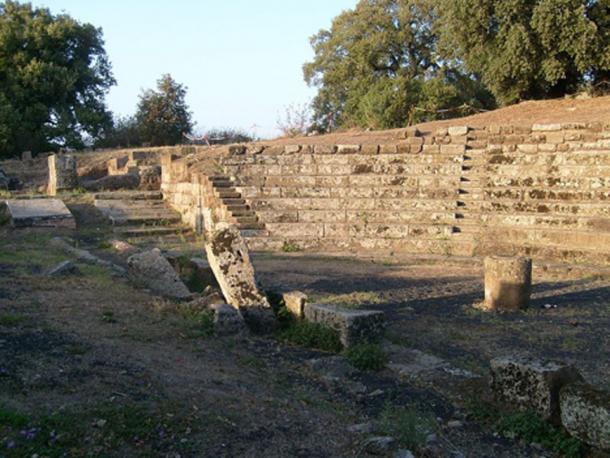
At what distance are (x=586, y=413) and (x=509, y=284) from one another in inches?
150

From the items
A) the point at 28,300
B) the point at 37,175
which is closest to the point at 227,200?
the point at 28,300

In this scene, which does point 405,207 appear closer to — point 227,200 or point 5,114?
point 227,200

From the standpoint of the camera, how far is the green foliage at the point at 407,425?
3877 mm

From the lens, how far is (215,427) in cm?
388

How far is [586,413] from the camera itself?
3.90 metres

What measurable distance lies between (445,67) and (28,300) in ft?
89.2

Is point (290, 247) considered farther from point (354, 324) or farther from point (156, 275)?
point (354, 324)

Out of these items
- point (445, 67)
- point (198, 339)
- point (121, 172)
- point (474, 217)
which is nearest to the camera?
point (198, 339)

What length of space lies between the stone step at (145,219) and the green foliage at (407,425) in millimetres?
11231

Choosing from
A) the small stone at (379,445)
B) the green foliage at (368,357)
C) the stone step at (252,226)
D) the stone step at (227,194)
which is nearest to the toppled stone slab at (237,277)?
the green foliage at (368,357)

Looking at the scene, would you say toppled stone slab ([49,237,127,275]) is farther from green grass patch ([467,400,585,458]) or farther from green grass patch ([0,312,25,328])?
green grass patch ([467,400,585,458])

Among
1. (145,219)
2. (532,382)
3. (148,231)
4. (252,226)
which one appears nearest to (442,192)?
(252,226)

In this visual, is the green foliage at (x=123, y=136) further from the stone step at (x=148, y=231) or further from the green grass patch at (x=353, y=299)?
the green grass patch at (x=353, y=299)

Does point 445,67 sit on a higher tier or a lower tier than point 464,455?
higher
